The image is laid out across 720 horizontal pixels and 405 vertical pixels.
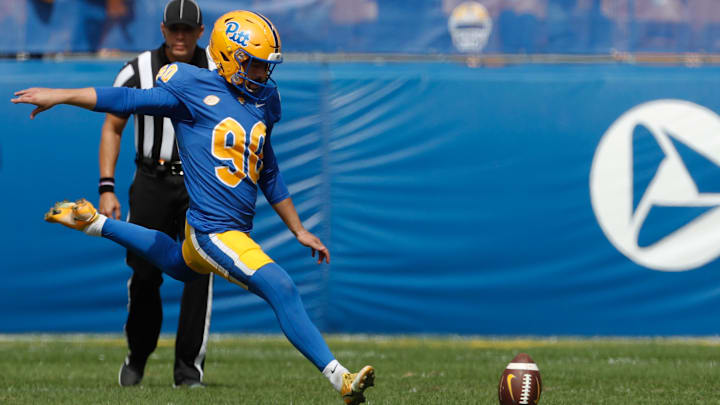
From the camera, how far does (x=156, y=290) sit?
6016mm

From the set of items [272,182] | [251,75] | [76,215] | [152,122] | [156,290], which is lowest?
[156,290]

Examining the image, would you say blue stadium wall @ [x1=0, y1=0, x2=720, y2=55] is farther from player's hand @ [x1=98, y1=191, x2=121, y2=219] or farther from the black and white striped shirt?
player's hand @ [x1=98, y1=191, x2=121, y2=219]

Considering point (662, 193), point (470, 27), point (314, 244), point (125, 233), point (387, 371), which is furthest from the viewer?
point (470, 27)

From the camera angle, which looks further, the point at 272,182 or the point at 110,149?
the point at 110,149

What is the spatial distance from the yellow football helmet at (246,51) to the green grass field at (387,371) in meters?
1.40

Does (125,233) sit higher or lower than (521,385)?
higher

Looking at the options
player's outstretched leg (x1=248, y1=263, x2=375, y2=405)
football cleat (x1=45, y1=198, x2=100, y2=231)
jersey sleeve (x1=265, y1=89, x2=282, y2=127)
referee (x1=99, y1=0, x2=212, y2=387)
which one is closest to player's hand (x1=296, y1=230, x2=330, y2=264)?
player's outstretched leg (x1=248, y1=263, x2=375, y2=405)

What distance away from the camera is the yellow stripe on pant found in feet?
14.9

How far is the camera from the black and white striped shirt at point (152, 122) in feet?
19.6

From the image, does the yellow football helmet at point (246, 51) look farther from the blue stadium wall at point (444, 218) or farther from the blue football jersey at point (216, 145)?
the blue stadium wall at point (444, 218)

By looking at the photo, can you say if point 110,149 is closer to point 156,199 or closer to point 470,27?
point 156,199

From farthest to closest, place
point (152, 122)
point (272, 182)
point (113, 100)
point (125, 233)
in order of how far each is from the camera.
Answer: point (152, 122) < point (272, 182) < point (125, 233) < point (113, 100)

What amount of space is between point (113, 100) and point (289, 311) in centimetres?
112

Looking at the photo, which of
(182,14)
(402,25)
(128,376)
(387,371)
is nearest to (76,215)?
(128,376)
